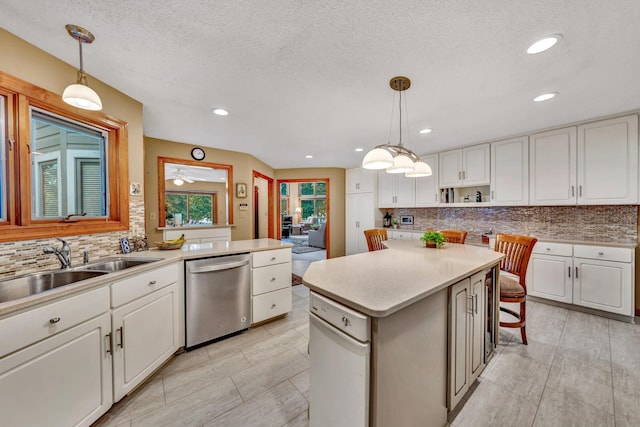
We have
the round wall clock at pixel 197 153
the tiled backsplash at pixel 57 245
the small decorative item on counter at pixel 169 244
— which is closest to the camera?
the tiled backsplash at pixel 57 245

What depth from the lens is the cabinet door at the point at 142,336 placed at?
4.92ft

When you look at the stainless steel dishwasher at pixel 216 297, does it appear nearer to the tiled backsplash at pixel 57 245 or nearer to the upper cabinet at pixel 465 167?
the tiled backsplash at pixel 57 245

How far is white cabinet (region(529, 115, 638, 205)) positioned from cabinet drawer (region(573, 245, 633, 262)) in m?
0.54

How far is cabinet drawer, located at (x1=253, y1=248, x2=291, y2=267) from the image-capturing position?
2525 millimetres

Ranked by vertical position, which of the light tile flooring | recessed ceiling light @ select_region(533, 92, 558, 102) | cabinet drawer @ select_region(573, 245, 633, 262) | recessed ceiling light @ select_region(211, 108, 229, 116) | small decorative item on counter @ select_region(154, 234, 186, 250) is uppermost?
recessed ceiling light @ select_region(211, 108, 229, 116)

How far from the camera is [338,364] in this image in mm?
1082

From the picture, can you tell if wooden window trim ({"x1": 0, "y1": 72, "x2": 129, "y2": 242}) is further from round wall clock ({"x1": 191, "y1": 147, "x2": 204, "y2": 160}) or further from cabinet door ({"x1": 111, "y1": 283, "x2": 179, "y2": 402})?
round wall clock ({"x1": 191, "y1": 147, "x2": 204, "y2": 160})

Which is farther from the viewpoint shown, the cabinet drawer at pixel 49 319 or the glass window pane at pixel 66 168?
the glass window pane at pixel 66 168

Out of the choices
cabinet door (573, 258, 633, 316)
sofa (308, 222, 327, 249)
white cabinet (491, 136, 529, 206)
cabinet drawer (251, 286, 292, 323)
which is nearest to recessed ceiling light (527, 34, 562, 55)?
white cabinet (491, 136, 529, 206)

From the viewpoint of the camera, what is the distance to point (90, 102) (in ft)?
4.82

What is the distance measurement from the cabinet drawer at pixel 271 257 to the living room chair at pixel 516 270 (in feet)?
6.97

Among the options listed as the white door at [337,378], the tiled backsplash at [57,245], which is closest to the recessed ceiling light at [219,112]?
the tiled backsplash at [57,245]

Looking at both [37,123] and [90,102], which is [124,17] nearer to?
[90,102]

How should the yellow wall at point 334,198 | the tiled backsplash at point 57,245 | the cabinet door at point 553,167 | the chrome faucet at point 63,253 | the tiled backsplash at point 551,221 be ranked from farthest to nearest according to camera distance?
the yellow wall at point 334,198, the cabinet door at point 553,167, the tiled backsplash at point 551,221, the chrome faucet at point 63,253, the tiled backsplash at point 57,245
